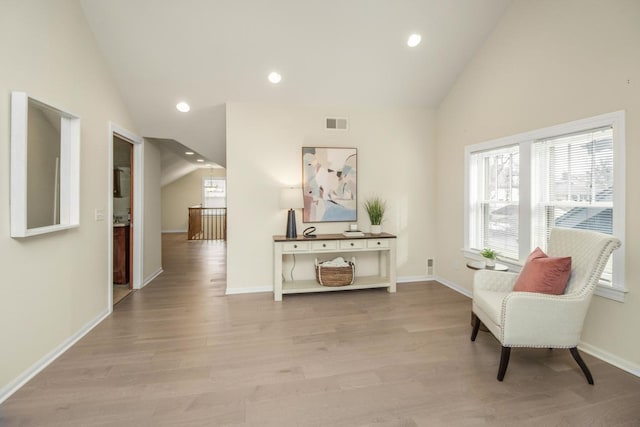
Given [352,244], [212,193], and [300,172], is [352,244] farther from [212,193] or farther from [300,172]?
[212,193]

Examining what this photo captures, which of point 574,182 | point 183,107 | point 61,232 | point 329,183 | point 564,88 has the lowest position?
point 61,232

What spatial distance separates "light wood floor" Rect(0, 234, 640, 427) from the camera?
1893 mm

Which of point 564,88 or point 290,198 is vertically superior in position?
point 564,88

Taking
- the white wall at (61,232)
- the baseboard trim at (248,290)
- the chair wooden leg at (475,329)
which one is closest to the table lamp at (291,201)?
the baseboard trim at (248,290)

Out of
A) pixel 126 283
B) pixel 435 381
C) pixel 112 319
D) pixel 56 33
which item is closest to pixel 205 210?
pixel 126 283

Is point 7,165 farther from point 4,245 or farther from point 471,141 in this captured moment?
point 471,141

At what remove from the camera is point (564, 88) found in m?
2.86

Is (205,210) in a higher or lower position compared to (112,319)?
higher

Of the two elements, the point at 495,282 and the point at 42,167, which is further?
the point at 495,282

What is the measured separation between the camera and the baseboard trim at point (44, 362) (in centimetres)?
209

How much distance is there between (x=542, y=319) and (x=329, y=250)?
239cm

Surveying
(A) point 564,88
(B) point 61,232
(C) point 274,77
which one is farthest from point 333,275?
(A) point 564,88

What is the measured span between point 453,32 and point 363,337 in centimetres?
344

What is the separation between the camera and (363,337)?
9.68 feet
